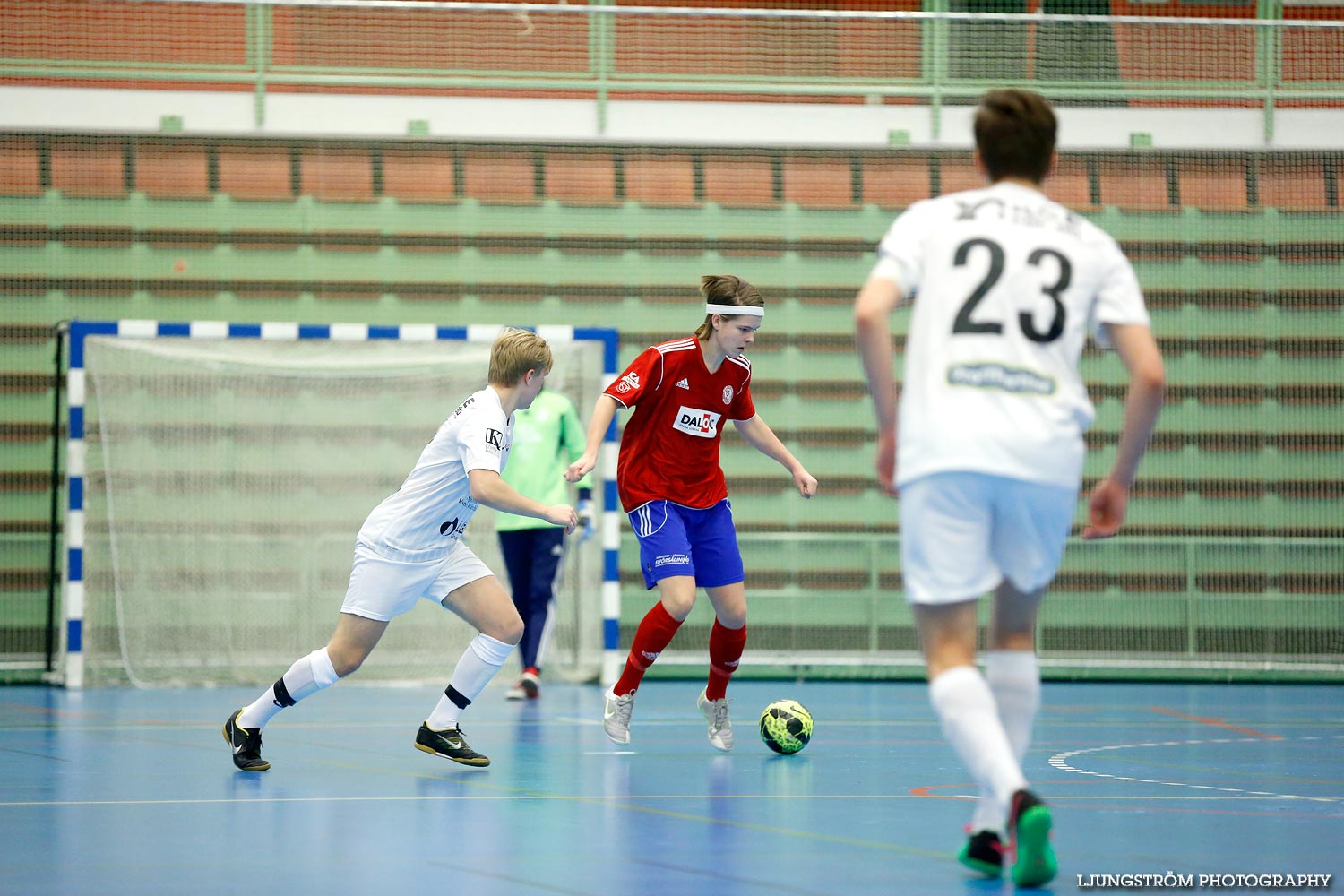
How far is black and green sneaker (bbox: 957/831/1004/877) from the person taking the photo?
3518 millimetres

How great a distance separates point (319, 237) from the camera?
451 inches

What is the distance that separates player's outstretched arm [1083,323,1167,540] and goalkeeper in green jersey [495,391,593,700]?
6.09m

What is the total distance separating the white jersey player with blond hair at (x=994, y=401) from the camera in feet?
10.7

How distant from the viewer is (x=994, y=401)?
3293mm

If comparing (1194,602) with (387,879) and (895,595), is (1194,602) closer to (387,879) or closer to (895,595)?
(895,595)

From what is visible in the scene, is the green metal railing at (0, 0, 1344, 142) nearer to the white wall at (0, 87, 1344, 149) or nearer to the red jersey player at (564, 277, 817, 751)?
the white wall at (0, 87, 1344, 149)

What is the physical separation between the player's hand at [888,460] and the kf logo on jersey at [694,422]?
305 centimetres

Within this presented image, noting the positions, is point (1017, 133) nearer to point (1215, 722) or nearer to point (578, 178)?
point (1215, 722)

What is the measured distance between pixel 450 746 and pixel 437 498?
101 centimetres

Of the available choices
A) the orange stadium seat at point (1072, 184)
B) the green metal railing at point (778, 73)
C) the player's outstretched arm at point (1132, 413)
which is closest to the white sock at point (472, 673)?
the player's outstretched arm at point (1132, 413)

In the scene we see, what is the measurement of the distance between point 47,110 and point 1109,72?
8.07m

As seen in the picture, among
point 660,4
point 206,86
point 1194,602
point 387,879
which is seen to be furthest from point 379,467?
point 387,879

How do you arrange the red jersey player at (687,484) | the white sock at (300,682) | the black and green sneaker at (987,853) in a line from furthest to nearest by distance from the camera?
the red jersey player at (687,484), the white sock at (300,682), the black and green sneaker at (987,853)

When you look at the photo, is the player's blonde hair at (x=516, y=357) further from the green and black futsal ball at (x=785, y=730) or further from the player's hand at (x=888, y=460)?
the player's hand at (x=888, y=460)
